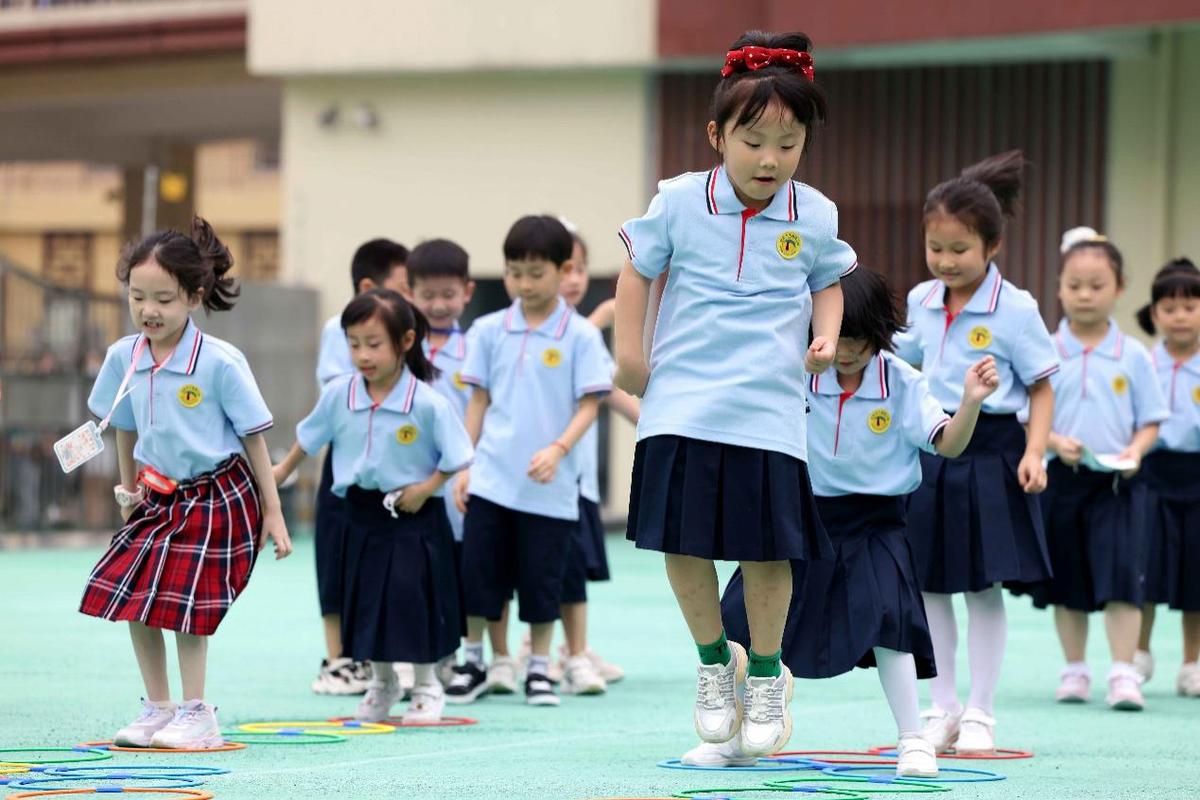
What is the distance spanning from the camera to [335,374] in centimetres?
657

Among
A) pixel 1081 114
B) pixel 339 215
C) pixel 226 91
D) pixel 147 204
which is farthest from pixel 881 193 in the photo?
pixel 147 204

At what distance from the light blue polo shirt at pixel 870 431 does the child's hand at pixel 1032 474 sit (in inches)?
22.4

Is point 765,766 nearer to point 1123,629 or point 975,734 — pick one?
point 975,734

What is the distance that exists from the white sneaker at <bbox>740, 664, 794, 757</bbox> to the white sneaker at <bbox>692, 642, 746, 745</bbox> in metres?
0.03

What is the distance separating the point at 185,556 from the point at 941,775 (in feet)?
6.06

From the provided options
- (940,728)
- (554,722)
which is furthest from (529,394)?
(940,728)

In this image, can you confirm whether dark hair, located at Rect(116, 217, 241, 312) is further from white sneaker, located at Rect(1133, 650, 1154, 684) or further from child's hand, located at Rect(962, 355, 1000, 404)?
white sneaker, located at Rect(1133, 650, 1154, 684)

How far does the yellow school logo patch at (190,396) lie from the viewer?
4.93 meters

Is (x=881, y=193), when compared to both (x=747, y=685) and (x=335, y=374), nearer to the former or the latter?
(x=335, y=374)

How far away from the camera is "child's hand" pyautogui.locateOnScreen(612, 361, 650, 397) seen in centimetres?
412

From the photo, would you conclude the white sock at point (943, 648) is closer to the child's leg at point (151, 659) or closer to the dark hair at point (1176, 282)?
the child's leg at point (151, 659)

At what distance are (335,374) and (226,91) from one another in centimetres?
1297

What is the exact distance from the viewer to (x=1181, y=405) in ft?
22.8

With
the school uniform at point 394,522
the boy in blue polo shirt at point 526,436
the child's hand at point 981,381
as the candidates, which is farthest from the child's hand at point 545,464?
the child's hand at point 981,381
